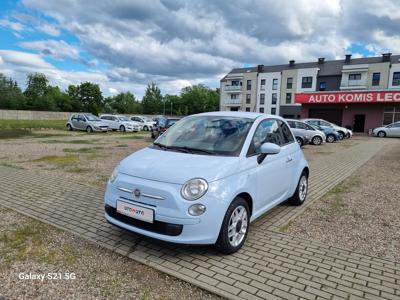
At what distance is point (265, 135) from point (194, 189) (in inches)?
72.1

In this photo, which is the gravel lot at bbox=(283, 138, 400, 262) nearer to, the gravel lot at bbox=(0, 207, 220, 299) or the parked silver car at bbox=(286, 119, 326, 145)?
the gravel lot at bbox=(0, 207, 220, 299)

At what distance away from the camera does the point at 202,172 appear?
3.45 m

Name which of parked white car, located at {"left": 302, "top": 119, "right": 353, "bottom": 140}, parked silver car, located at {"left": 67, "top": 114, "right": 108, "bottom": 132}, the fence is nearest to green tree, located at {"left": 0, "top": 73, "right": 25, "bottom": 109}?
the fence

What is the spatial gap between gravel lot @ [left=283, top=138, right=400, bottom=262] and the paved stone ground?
0.27 meters

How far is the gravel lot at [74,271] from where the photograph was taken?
9.54ft

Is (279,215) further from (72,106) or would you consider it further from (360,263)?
(72,106)

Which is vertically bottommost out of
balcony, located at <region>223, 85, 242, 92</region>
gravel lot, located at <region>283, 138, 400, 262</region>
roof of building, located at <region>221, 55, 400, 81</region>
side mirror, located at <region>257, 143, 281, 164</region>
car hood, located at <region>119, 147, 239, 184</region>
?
gravel lot, located at <region>283, 138, 400, 262</region>

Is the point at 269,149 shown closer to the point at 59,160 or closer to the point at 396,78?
the point at 59,160

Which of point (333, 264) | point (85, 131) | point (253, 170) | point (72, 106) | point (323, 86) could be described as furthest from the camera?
point (72, 106)

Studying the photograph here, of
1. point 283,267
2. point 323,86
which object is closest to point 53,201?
point 283,267

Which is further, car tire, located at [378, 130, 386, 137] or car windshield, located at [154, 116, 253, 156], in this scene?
car tire, located at [378, 130, 386, 137]

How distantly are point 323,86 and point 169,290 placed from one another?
5468 cm

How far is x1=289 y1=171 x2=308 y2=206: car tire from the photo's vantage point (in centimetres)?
574

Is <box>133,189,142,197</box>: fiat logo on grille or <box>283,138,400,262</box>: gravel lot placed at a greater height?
<box>133,189,142,197</box>: fiat logo on grille
